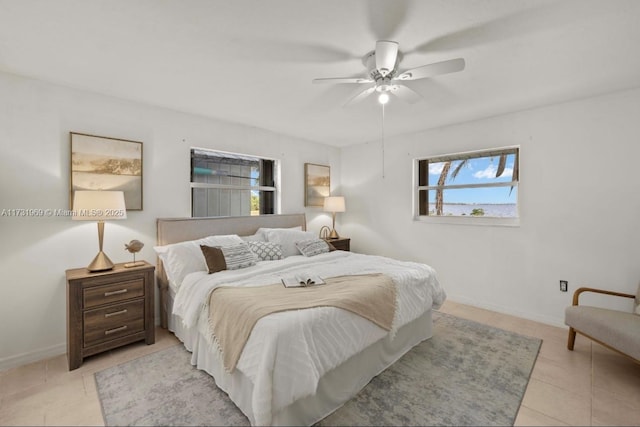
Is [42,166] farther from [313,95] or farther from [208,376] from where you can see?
[313,95]

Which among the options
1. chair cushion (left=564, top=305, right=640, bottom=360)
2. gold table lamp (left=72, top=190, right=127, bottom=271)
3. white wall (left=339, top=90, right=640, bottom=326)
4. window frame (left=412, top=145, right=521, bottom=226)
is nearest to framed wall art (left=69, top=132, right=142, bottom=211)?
gold table lamp (left=72, top=190, right=127, bottom=271)

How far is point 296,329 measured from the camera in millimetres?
1675

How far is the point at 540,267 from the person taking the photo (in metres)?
3.41

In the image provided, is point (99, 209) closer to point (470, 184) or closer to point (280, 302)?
point (280, 302)

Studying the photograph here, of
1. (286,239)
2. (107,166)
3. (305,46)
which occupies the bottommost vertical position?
(286,239)

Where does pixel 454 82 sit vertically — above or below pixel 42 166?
above

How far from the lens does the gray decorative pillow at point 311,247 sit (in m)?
3.66

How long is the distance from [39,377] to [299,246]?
2628mm

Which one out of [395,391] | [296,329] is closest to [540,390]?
[395,391]

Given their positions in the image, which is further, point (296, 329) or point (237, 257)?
point (237, 257)

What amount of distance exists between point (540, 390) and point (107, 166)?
14.2 ft

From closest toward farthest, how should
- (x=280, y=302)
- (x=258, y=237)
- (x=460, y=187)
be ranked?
(x=280, y=302)
(x=258, y=237)
(x=460, y=187)

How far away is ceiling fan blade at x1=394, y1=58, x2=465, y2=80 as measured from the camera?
1.89m

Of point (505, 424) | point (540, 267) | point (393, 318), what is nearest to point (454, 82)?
point (393, 318)
